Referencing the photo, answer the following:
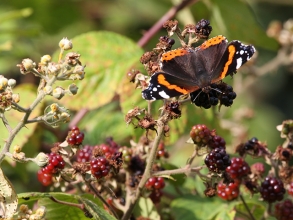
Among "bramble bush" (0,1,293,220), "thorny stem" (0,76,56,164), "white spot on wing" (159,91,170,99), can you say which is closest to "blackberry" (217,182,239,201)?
"bramble bush" (0,1,293,220)

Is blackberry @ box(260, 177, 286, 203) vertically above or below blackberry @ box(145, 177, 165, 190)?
above

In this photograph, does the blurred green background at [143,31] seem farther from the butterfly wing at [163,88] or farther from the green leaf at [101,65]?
the butterfly wing at [163,88]

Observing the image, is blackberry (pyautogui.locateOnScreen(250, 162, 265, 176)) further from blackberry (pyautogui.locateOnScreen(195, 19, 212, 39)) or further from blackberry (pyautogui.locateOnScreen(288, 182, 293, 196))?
blackberry (pyautogui.locateOnScreen(195, 19, 212, 39))

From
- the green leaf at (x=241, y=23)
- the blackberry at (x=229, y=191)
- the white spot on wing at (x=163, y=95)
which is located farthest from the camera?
the green leaf at (x=241, y=23)

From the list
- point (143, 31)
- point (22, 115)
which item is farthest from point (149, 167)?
point (143, 31)

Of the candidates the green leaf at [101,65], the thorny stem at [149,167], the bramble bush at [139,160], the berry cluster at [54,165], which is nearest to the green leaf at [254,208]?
the bramble bush at [139,160]

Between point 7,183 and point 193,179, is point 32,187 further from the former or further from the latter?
point 7,183
